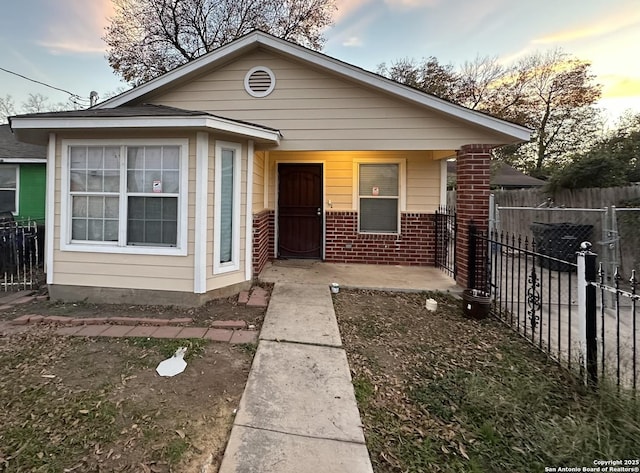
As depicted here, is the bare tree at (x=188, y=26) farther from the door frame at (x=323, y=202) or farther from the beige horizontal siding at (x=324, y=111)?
the beige horizontal siding at (x=324, y=111)

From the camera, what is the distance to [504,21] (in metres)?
8.73

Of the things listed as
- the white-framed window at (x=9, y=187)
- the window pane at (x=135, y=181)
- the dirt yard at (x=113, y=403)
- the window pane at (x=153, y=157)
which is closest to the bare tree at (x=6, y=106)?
the white-framed window at (x=9, y=187)

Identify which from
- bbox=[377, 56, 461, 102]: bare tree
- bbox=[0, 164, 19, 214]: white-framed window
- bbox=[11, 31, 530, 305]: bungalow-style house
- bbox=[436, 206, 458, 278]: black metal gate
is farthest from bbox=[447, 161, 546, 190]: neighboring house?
bbox=[0, 164, 19, 214]: white-framed window

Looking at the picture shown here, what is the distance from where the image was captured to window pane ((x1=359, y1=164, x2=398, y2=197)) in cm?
729

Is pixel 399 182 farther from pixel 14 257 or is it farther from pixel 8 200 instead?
pixel 8 200

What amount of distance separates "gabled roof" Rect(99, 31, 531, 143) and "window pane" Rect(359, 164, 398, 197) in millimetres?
1954

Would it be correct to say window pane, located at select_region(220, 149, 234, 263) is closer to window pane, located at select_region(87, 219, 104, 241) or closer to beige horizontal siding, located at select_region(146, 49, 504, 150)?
beige horizontal siding, located at select_region(146, 49, 504, 150)

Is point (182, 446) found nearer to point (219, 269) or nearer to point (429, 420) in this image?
point (429, 420)

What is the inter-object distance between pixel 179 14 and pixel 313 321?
55.2 ft

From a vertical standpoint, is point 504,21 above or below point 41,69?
below

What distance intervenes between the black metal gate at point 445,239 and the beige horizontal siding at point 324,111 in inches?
64.1

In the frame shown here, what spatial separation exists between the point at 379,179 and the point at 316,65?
278cm

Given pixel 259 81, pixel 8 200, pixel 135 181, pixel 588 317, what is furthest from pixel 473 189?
pixel 8 200

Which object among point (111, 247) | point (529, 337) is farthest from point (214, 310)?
point (529, 337)
